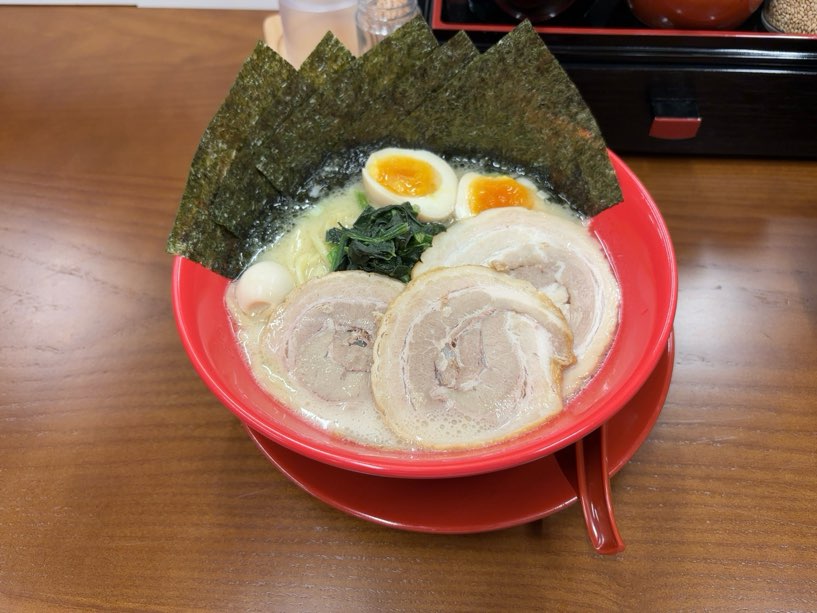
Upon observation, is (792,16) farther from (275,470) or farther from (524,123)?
(275,470)

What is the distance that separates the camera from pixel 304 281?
1371mm

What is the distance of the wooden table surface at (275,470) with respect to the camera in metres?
1.09

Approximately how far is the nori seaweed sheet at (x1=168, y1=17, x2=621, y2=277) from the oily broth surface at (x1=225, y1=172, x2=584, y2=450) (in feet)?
0.10

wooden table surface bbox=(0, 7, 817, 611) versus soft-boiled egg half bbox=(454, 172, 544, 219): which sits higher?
soft-boiled egg half bbox=(454, 172, 544, 219)

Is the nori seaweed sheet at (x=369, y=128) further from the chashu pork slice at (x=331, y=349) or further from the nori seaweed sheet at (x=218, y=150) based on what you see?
the chashu pork slice at (x=331, y=349)

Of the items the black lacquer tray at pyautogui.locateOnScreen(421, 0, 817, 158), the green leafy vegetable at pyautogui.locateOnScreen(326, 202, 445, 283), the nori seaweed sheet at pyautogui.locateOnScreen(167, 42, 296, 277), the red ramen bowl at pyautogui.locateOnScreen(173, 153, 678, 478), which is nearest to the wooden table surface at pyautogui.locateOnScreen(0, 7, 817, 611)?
the black lacquer tray at pyautogui.locateOnScreen(421, 0, 817, 158)

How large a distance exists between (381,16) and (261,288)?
2.98 ft

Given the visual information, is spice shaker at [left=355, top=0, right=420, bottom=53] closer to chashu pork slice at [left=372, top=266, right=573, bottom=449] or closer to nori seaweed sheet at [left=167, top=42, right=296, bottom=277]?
nori seaweed sheet at [left=167, top=42, right=296, bottom=277]

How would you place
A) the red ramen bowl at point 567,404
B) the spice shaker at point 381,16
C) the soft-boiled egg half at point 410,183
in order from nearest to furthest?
A: 1. the red ramen bowl at point 567,404
2. the soft-boiled egg half at point 410,183
3. the spice shaker at point 381,16

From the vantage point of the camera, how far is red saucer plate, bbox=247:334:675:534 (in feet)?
3.46

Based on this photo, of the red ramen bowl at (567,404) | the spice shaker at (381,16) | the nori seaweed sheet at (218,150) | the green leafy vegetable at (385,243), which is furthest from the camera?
the spice shaker at (381,16)

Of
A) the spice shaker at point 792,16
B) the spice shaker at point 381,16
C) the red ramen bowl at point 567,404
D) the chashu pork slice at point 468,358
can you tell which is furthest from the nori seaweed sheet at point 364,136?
the spice shaker at point 792,16

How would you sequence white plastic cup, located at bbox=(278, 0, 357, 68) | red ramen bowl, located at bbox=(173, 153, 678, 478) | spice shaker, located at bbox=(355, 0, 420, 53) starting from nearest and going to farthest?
red ramen bowl, located at bbox=(173, 153, 678, 478)
spice shaker, located at bbox=(355, 0, 420, 53)
white plastic cup, located at bbox=(278, 0, 357, 68)

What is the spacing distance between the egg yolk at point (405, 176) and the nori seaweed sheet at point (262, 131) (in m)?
0.23
